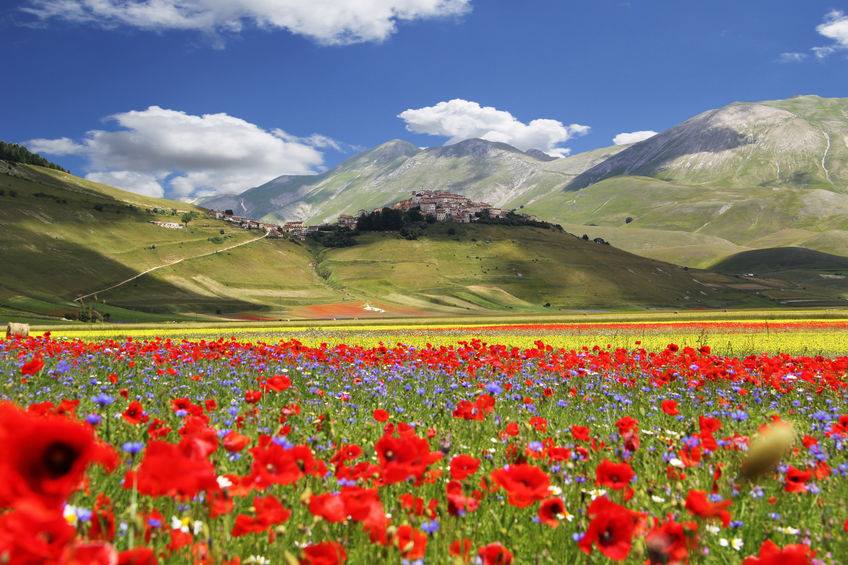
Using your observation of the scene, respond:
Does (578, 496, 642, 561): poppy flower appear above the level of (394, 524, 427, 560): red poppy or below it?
above

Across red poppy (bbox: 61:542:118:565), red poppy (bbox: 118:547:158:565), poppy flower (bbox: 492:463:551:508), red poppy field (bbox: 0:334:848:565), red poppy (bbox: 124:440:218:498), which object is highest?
red poppy (bbox: 124:440:218:498)

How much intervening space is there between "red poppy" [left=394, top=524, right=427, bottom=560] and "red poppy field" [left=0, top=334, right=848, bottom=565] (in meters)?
0.02

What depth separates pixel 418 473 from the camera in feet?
11.3

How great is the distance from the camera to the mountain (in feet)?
418

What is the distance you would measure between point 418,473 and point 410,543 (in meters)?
0.37

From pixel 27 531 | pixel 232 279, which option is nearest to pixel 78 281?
pixel 232 279

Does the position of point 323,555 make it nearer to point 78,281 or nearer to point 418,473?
point 418,473

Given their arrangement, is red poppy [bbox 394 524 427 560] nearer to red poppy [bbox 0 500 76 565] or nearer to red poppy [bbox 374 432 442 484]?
red poppy [bbox 374 432 442 484]

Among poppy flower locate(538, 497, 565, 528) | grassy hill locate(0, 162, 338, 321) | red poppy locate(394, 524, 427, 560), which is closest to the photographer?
red poppy locate(394, 524, 427, 560)

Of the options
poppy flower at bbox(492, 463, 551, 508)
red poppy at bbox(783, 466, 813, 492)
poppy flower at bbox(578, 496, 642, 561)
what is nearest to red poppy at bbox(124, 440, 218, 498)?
poppy flower at bbox(492, 463, 551, 508)

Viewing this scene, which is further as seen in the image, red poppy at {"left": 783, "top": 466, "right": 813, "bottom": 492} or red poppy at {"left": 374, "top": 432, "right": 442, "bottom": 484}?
red poppy at {"left": 783, "top": 466, "right": 813, "bottom": 492}

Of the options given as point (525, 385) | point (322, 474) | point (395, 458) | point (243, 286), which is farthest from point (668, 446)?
point (243, 286)

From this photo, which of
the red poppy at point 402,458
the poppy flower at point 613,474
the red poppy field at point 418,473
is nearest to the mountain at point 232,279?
the red poppy field at point 418,473

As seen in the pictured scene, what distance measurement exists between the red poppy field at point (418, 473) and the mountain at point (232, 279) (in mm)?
104365
